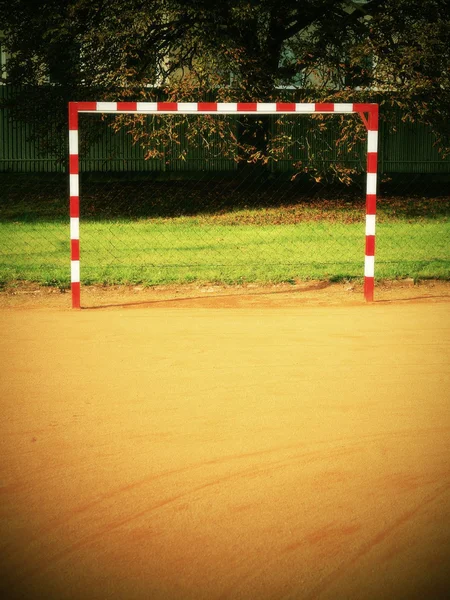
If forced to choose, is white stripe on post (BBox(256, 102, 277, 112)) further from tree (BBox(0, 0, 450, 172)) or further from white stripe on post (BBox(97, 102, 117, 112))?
tree (BBox(0, 0, 450, 172))

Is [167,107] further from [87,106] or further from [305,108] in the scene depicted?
[305,108]

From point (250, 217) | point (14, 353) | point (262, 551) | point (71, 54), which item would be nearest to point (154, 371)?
point (14, 353)

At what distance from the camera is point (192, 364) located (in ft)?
19.5

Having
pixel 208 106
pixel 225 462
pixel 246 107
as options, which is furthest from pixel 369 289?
pixel 225 462

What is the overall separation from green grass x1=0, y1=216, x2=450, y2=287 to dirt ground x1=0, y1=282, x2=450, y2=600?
3379 mm

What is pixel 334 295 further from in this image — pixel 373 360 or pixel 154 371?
pixel 154 371

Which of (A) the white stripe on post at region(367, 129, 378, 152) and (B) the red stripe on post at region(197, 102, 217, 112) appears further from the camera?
(A) the white stripe on post at region(367, 129, 378, 152)

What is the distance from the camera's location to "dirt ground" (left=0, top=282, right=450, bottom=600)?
3061 mm

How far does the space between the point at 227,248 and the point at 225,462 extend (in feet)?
32.2

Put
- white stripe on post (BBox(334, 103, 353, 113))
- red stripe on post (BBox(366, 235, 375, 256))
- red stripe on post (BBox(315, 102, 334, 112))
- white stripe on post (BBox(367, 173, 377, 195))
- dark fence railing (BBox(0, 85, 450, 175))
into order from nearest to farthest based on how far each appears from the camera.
Result: red stripe on post (BBox(315, 102, 334, 112)), white stripe on post (BBox(334, 103, 353, 113)), red stripe on post (BBox(366, 235, 375, 256)), white stripe on post (BBox(367, 173, 377, 195)), dark fence railing (BBox(0, 85, 450, 175))

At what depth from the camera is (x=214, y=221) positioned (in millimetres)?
17609

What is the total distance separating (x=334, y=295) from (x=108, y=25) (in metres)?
10.9

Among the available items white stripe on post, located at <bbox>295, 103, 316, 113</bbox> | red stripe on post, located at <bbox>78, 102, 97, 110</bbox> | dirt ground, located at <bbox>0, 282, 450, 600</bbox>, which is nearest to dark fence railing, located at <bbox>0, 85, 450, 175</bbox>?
white stripe on post, located at <bbox>295, 103, 316, 113</bbox>

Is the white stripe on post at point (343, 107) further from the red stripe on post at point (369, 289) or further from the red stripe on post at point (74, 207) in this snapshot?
the red stripe on post at point (74, 207)
